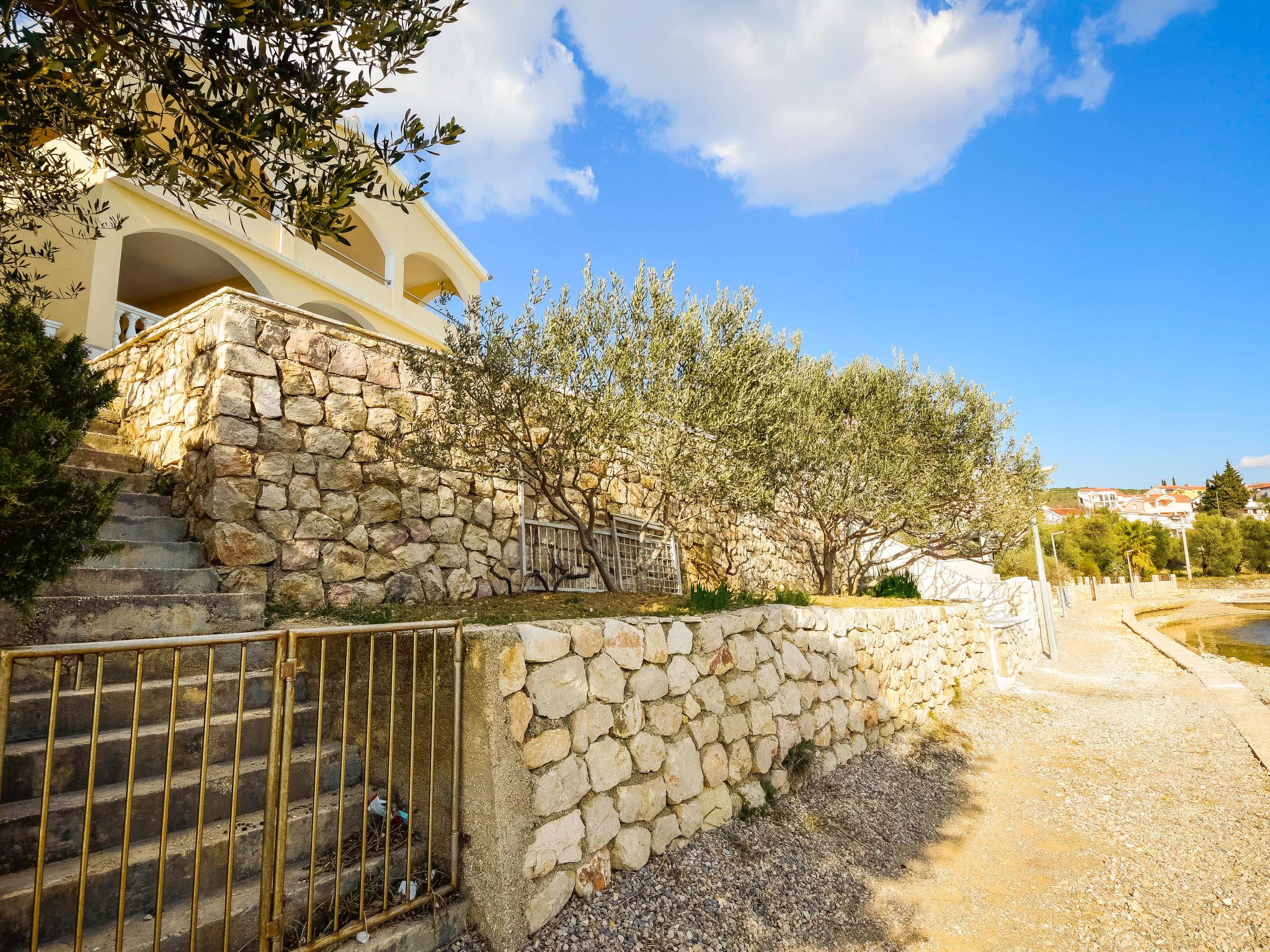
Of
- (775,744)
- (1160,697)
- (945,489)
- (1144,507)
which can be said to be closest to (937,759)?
(775,744)

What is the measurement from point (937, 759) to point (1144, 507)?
380 feet

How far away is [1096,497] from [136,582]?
132 m

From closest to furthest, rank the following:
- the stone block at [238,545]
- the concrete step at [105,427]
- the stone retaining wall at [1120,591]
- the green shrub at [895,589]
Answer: the stone block at [238,545]
the concrete step at [105,427]
the green shrub at [895,589]
the stone retaining wall at [1120,591]

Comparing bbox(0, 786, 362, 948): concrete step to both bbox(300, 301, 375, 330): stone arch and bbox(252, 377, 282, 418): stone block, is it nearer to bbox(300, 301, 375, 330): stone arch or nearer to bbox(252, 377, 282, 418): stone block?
bbox(252, 377, 282, 418): stone block

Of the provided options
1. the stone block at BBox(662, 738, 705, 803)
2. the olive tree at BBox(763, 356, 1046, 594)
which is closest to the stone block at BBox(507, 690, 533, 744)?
the stone block at BBox(662, 738, 705, 803)

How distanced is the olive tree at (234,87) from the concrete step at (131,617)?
2300 mm

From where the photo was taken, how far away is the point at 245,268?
10.2 meters

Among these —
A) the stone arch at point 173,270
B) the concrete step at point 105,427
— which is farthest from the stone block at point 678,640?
the stone arch at point 173,270

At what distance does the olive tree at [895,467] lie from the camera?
975cm

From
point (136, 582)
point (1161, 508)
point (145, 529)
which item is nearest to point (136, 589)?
point (136, 582)

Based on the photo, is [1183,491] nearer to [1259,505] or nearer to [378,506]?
[1259,505]

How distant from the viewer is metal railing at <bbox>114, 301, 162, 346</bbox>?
7.77m

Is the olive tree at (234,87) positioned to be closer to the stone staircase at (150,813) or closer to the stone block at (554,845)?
the stone staircase at (150,813)

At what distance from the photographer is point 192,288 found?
1124cm
